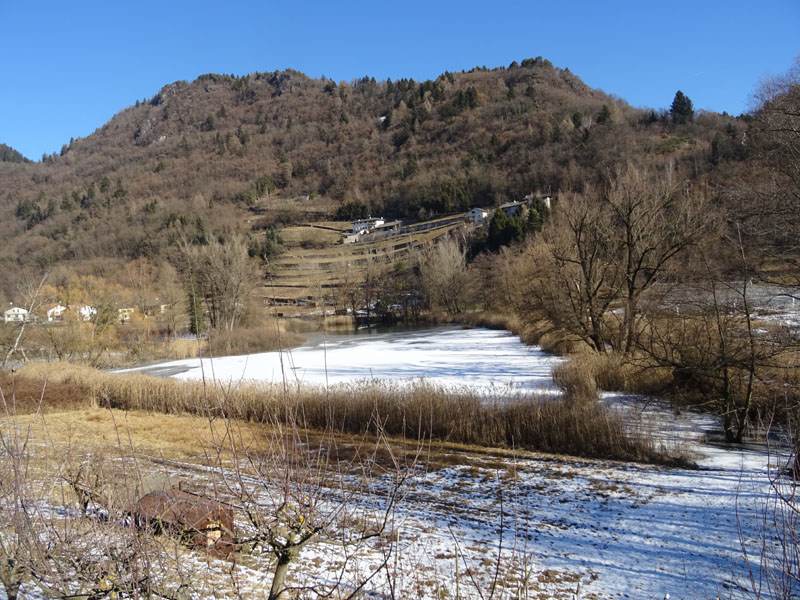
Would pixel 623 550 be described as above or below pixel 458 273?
below

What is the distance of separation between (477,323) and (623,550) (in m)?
37.1

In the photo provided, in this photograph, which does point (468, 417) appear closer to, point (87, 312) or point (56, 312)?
point (87, 312)

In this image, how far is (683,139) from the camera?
276ft

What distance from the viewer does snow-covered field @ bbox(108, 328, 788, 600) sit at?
15.8 ft

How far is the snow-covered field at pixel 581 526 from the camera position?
15.8 feet

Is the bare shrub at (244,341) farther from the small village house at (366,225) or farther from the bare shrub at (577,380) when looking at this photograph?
the small village house at (366,225)

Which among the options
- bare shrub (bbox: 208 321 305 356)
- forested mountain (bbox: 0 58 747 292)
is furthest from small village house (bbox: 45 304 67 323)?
forested mountain (bbox: 0 58 747 292)

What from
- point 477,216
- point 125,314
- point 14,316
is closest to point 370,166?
point 477,216

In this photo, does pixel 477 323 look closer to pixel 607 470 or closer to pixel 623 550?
pixel 607 470

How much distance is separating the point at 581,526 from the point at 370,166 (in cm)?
16300

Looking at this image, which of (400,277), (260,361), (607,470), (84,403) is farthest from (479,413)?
(400,277)

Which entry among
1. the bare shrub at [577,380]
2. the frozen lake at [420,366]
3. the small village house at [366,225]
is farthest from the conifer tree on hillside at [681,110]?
the bare shrub at [577,380]

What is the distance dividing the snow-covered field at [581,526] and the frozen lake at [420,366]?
4425mm

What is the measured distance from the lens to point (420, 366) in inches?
818
